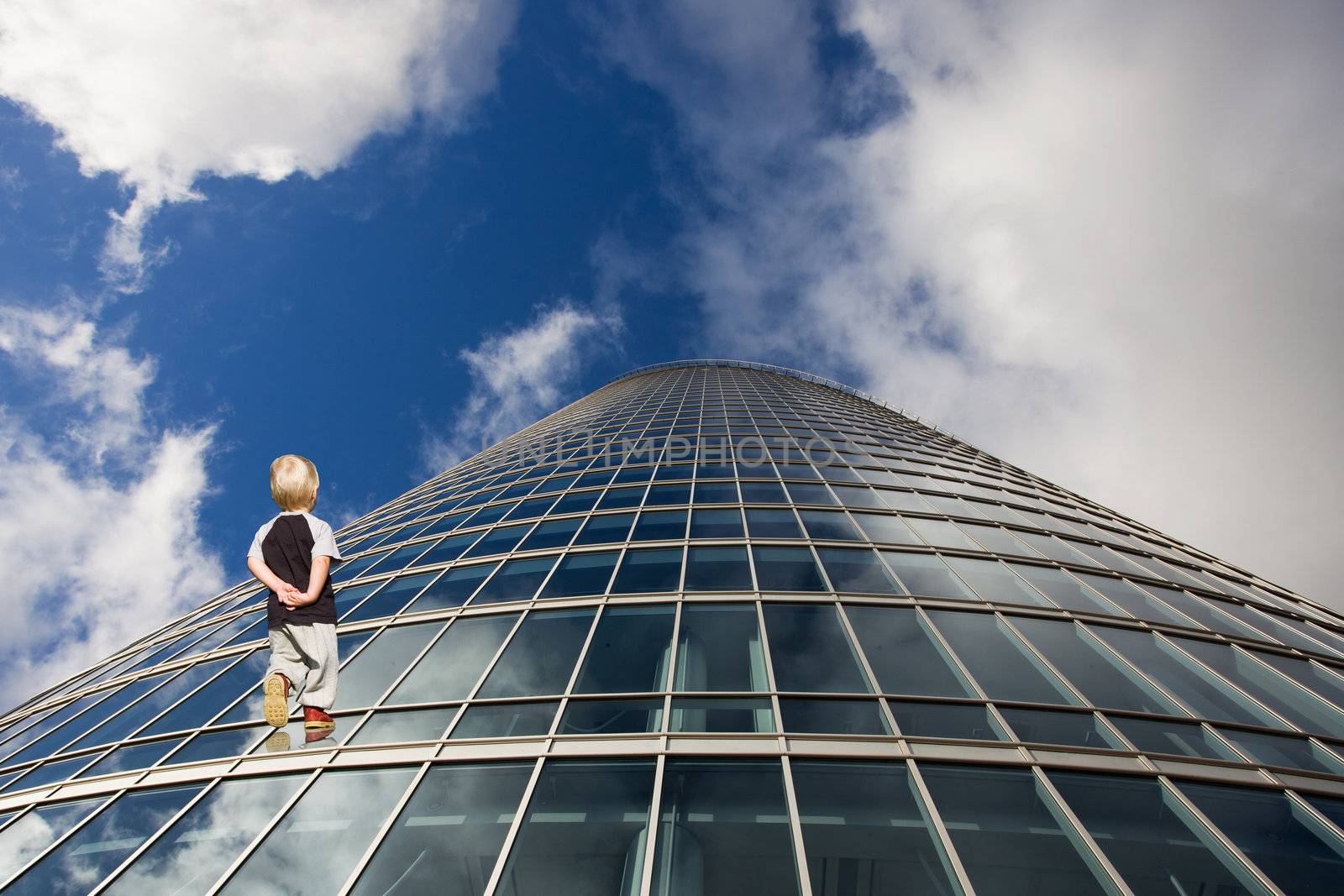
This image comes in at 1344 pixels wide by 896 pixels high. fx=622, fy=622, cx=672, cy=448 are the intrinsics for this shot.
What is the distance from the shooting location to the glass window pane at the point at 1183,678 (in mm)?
9195

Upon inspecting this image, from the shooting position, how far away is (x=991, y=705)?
8.59 metres

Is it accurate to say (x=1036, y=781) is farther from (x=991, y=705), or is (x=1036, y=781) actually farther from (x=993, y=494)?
(x=993, y=494)

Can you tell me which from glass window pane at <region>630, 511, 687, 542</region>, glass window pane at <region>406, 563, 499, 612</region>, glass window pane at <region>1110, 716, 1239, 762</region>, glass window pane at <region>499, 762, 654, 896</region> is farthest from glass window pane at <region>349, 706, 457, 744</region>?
glass window pane at <region>1110, 716, 1239, 762</region>

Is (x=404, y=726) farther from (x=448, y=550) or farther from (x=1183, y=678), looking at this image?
(x=1183, y=678)

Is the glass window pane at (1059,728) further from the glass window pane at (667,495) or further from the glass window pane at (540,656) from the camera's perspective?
the glass window pane at (667,495)

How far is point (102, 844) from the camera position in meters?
7.88

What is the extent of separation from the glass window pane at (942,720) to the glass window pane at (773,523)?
6.04 m

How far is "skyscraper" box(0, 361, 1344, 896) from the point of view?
20.9 ft

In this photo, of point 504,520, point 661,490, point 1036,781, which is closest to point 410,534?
point 504,520

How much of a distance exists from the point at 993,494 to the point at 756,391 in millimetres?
20970

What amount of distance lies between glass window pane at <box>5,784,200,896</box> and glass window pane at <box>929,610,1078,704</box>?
443 inches

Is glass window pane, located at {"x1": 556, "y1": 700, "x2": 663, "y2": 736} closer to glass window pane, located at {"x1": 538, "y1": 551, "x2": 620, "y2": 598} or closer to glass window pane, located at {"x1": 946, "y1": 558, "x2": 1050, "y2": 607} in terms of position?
glass window pane, located at {"x1": 538, "y1": 551, "x2": 620, "y2": 598}

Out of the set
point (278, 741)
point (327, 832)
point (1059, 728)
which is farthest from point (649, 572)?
point (1059, 728)

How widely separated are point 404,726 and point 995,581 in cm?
1123
